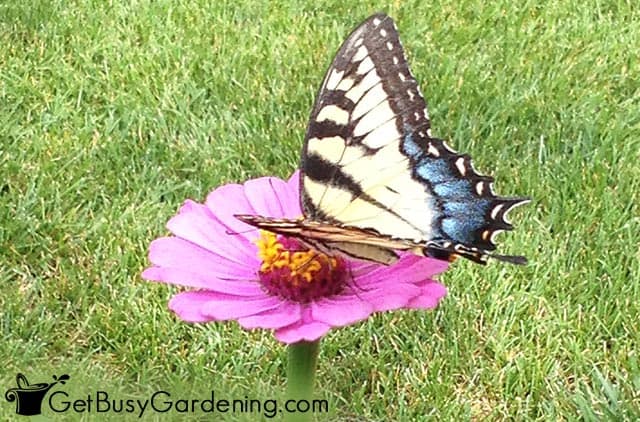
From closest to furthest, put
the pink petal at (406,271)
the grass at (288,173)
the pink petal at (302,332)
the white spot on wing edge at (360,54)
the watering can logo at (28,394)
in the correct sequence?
the pink petal at (302,332)
the pink petal at (406,271)
the white spot on wing edge at (360,54)
the watering can logo at (28,394)
the grass at (288,173)

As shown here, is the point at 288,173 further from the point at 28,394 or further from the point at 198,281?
the point at 198,281

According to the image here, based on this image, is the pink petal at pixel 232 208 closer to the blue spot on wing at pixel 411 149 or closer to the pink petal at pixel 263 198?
the pink petal at pixel 263 198

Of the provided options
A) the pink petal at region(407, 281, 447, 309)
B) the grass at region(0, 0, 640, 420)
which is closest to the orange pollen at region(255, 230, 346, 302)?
the pink petal at region(407, 281, 447, 309)

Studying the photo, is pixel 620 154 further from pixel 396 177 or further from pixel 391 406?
pixel 396 177

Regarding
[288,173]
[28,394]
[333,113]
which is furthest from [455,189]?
[288,173]

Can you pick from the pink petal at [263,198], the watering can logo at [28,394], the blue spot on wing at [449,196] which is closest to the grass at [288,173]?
the watering can logo at [28,394]

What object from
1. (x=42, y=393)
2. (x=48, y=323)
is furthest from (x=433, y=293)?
(x=48, y=323)

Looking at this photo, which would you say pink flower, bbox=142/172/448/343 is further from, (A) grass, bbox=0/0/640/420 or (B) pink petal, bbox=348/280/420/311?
(A) grass, bbox=0/0/640/420
